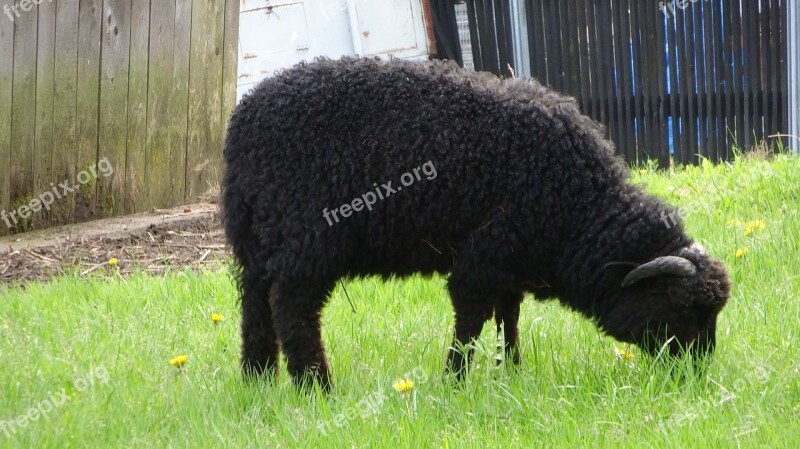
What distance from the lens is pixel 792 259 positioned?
6.33 m

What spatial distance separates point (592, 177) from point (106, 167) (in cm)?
459

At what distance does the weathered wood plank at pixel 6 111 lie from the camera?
759 cm

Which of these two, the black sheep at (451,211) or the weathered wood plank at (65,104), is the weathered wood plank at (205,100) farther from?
the black sheep at (451,211)

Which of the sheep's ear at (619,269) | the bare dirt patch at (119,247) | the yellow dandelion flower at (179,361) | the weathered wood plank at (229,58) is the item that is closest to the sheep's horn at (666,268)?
the sheep's ear at (619,269)

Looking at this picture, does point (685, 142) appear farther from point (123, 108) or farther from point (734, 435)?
point (734, 435)

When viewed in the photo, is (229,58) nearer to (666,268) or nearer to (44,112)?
(44,112)

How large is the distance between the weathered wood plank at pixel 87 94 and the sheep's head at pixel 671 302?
15.6 feet

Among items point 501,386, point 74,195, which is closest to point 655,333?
point 501,386

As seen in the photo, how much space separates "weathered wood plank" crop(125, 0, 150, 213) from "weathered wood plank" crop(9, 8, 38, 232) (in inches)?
32.3

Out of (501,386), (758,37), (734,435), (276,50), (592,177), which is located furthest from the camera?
(276,50)

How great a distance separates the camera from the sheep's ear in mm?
4888

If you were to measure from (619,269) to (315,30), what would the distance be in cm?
814

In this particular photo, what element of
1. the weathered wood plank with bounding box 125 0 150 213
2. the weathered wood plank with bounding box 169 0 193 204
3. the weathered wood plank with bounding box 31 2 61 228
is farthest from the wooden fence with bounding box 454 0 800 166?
the weathered wood plank with bounding box 31 2 61 228

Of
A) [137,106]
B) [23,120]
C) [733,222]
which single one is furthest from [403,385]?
[137,106]
